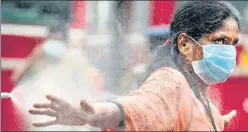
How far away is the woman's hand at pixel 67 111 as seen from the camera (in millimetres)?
1030

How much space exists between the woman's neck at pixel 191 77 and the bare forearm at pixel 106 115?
227 mm

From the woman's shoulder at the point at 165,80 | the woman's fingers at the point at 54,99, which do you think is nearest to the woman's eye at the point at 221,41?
the woman's shoulder at the point at 165,80

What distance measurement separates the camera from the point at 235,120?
1581 mm

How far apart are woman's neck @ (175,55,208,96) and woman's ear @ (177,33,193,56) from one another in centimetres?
2

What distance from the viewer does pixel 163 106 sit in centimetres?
114

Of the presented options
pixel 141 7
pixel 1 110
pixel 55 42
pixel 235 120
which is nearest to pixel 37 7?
pixel 55 42

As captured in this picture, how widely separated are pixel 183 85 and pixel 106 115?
0.72ft

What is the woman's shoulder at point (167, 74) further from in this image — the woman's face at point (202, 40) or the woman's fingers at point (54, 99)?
the woman's fingers at point (54, 99)

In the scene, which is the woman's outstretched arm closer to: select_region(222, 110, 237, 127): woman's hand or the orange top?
the orange top

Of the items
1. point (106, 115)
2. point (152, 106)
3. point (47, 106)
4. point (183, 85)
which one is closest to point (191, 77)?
point (183, 85)

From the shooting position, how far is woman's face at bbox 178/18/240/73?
1.23 meters

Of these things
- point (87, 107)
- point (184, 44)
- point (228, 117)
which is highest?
point (184, 44)

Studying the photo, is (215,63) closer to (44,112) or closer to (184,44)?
(184,44)

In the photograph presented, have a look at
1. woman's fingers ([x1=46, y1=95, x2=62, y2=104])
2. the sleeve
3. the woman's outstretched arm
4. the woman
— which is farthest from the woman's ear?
woman's fingers ([x1=46, y1=95, x2=62, y2=104])
